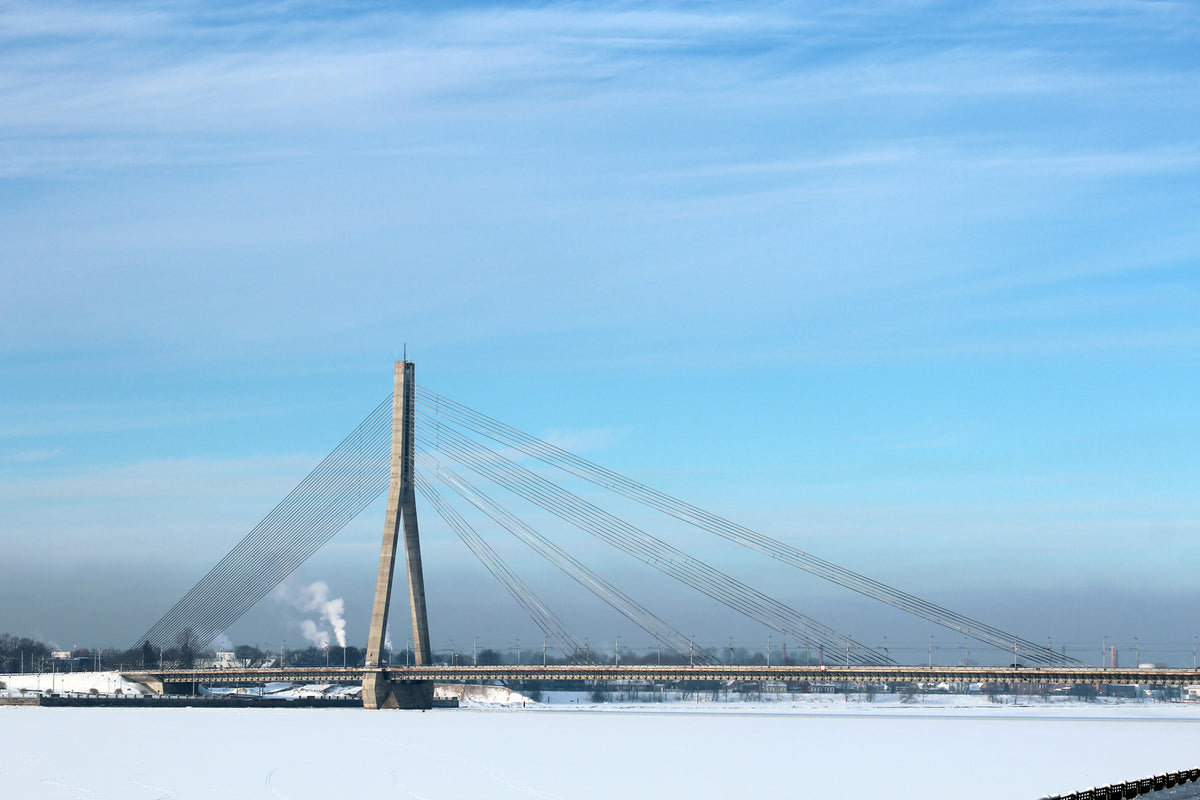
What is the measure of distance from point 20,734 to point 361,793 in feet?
109

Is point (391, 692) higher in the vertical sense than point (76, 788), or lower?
higher

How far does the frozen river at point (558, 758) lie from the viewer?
130 ft

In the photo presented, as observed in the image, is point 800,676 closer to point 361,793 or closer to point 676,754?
point 676,754

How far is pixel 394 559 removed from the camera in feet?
276

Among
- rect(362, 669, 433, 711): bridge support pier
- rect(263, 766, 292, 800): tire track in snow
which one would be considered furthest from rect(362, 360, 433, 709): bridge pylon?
rect(263, 766, 292, 800): tire track in snow

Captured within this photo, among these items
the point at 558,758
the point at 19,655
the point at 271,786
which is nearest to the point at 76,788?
the point at 271,786

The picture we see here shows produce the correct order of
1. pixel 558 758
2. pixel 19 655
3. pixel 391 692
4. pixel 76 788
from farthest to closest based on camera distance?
pixel 19 655, pixel 391 692, pixel 558 758, pixel 76 788

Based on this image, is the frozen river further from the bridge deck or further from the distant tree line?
the distant tree line

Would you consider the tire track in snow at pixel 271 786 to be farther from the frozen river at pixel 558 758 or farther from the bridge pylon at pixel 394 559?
the bridge pylon at pixel 394 559

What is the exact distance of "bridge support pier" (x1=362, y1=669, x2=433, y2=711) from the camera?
88938mm

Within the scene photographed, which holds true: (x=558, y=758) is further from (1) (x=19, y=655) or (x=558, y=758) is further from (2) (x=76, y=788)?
(1) (x=19, y=655)

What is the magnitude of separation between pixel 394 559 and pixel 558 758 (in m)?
34.2

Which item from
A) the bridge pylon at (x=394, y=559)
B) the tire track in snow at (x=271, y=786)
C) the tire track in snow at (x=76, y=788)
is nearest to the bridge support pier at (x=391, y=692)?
the bridge pylon at (x=394, y=559)

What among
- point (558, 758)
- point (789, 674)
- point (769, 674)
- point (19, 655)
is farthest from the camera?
point (19, 655)
